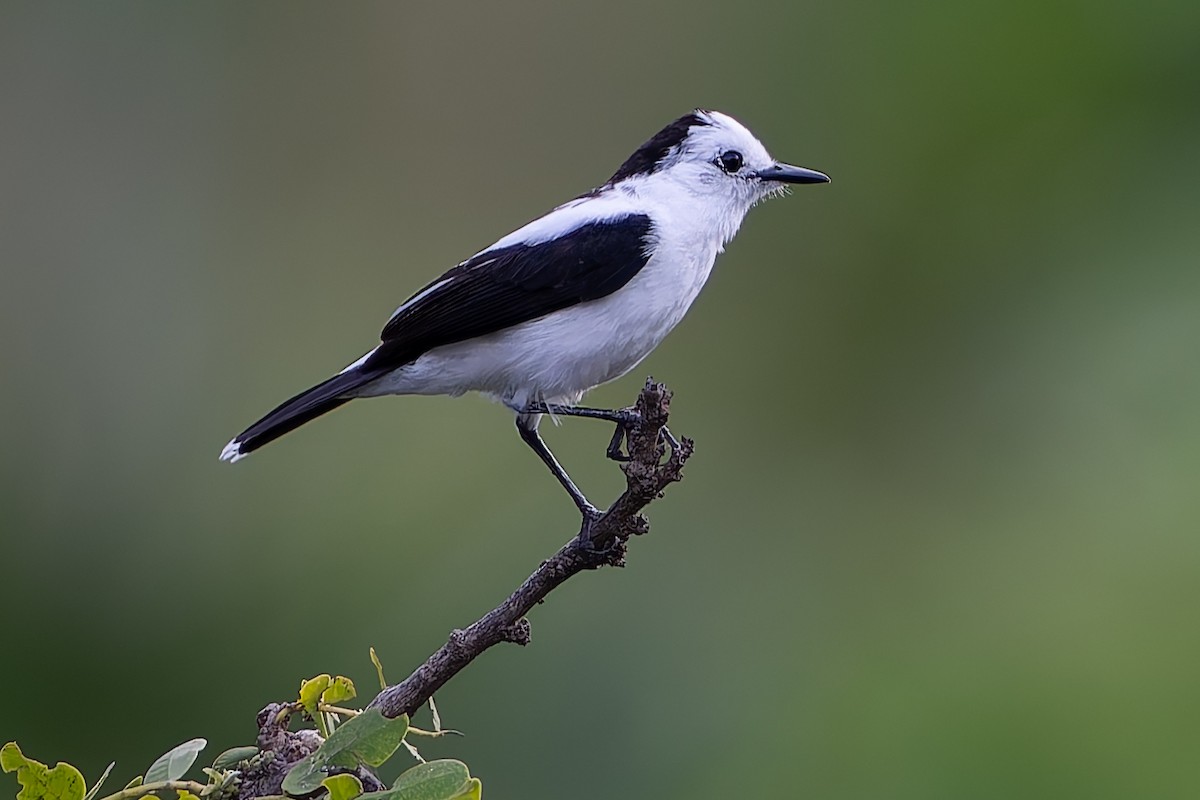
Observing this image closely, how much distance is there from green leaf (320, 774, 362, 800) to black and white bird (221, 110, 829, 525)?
1358 mm

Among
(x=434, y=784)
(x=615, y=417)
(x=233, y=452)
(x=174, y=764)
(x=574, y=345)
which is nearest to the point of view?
(x=434, y=784)

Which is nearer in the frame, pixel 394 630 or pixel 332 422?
pixel 394 630

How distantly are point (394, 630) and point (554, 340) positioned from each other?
6.33ft

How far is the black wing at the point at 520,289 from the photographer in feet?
9.43

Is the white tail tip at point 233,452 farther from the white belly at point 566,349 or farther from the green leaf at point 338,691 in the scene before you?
the green leaf at point 338,691

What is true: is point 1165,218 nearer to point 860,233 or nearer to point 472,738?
Result: point 860,233

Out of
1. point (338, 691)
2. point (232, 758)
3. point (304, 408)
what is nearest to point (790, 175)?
point (304, 408)

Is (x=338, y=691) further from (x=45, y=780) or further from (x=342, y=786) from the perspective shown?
(x=45, y=780)

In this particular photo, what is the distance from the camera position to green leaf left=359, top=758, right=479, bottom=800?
4.58 feet

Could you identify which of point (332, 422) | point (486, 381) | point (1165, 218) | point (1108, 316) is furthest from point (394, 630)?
point (1165, 218)

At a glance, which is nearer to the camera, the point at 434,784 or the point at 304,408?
the point at 434,784

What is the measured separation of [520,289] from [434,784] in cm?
162

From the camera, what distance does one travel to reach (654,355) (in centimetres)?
519

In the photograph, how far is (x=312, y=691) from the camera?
1591 mm
